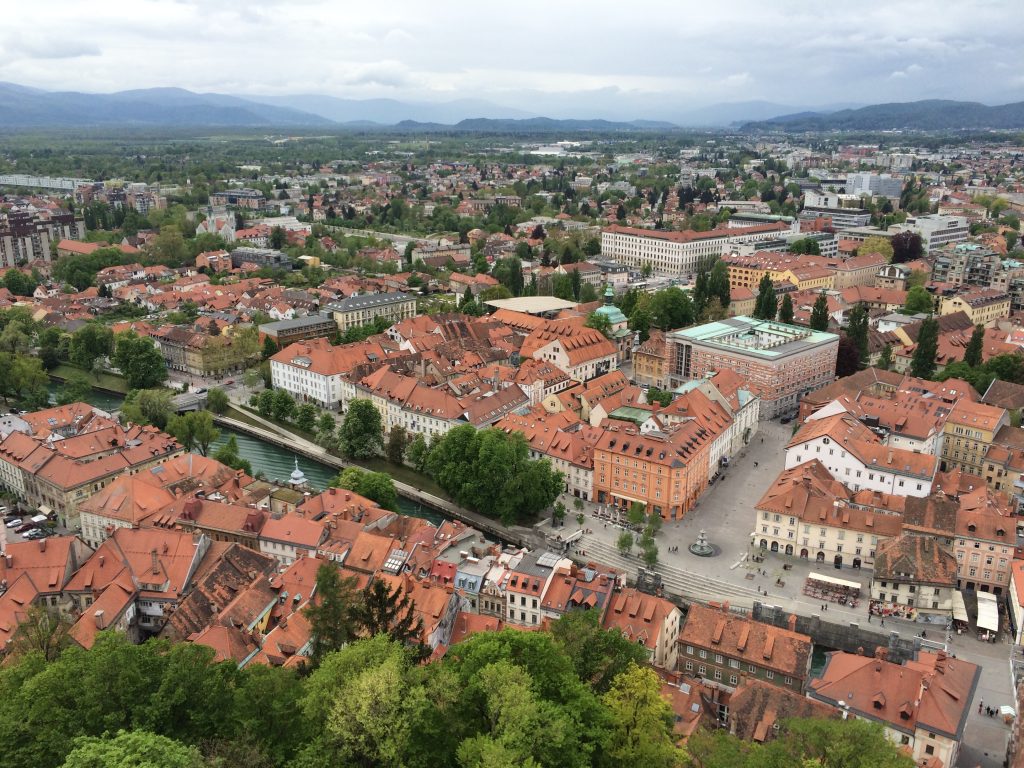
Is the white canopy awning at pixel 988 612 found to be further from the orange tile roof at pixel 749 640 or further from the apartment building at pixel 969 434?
the apartment building at pixel 969 434

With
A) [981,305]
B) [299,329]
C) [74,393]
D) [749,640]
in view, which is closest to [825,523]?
[749,640]

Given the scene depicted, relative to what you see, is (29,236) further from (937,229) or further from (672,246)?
(937,229)

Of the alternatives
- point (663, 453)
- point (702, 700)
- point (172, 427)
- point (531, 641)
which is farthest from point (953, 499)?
point (172, 427)

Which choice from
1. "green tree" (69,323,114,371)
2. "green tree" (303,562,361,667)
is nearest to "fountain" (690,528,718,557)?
"green tree" (303,562,361,667)

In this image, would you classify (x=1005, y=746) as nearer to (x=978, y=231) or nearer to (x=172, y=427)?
(x=172, y=427)

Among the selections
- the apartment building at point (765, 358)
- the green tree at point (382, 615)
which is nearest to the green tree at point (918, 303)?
the apartment building at point (765, 358)
